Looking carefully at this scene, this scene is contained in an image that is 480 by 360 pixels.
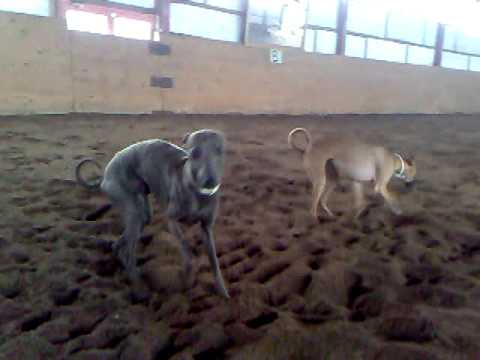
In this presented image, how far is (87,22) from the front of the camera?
413 inches

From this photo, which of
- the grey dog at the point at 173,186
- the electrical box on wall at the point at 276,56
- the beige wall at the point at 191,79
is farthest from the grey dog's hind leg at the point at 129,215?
the electrical box on wall at the point at 276,56

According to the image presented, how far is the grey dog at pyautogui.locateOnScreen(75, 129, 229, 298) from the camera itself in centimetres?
178

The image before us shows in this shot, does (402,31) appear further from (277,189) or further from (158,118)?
(277,189)

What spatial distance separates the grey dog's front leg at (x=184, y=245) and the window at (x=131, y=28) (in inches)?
361

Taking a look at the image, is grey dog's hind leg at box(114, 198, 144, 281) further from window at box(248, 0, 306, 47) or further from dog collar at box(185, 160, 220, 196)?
window at box(248, 0, 306, 47)

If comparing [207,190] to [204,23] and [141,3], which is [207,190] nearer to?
[141,3]

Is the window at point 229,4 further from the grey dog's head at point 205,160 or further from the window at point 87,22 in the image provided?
the grey dog's head at point 205,160

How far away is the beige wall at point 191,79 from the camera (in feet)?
18.3

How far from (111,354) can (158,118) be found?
4.70 m

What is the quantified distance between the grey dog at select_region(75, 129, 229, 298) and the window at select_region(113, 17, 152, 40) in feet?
29.1

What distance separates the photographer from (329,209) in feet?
10.6

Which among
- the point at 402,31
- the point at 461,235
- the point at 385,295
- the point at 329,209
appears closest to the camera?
the point at 385,295

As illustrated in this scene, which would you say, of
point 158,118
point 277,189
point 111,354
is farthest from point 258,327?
point 158,118

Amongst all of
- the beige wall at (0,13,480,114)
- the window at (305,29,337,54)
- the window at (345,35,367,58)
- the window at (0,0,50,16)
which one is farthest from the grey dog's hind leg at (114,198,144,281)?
the window at (345,35,367,58)
